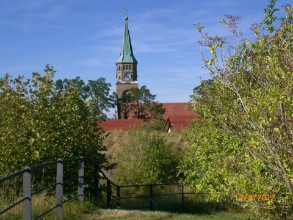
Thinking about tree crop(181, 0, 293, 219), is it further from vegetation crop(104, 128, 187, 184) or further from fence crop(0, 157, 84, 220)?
vegetation crop(104, 128, 187, 184)

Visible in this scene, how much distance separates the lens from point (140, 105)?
82.4 metres

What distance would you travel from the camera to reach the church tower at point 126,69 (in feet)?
471

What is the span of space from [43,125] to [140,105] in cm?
6965

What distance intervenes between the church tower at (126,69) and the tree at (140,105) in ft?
163

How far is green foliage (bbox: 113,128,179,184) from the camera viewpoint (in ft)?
77.4

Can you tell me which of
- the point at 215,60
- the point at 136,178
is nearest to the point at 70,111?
the point at 215,60

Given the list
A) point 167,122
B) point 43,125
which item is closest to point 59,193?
point 43,125

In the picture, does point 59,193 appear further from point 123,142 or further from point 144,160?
point 123,142

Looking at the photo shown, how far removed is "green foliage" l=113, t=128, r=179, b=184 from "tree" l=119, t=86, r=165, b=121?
153 feet

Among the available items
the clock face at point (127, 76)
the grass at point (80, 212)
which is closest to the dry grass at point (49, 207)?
the grass at point (80, 212)

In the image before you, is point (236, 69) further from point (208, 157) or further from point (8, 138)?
point (8, 138)

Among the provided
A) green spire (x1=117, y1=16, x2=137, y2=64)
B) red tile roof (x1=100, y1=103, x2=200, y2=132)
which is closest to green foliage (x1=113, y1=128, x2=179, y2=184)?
Result: red tile roof (x1=100, y1=103, x2=200, y2=132)

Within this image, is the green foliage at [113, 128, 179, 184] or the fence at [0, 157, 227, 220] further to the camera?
the green foliage at [113, 128, 179, 184]

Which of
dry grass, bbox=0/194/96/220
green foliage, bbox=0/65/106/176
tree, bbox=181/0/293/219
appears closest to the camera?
tree, bbox=181/0/293/219
